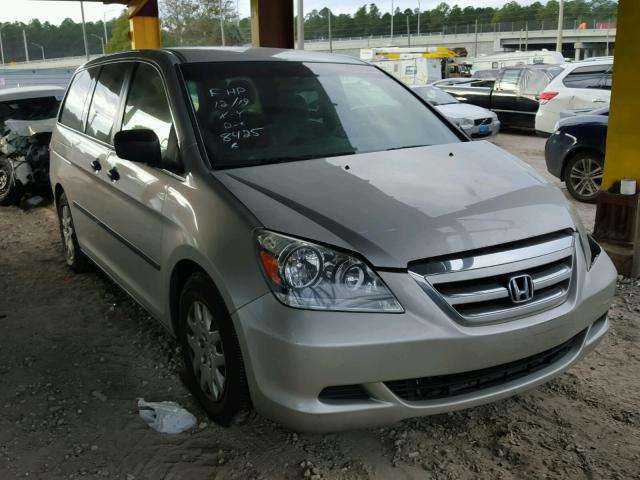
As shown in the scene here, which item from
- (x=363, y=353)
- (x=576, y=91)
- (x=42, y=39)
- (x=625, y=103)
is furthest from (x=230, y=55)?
(x=42, y=39)

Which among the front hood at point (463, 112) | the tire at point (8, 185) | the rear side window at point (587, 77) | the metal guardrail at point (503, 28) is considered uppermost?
the metal guardrail at point (503, 28)

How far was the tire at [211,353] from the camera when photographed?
268 cm

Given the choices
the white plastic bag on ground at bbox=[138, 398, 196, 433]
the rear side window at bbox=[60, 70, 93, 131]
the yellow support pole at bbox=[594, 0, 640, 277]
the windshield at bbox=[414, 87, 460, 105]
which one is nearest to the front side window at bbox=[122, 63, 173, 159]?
the rear side window at bbox=[60, 70, 93, 131]

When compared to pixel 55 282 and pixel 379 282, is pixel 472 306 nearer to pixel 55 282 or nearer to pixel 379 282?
pixel 379 282

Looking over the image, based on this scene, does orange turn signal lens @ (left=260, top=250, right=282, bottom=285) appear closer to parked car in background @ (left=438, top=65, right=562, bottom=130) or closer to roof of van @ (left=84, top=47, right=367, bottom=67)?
roof of van @ (left=84, top=47, right=367, bottom=67)

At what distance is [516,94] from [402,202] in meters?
14.2

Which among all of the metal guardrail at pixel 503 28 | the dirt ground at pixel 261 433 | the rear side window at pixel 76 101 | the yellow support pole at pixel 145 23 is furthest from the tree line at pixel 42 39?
the dirt ground at pixel 261 433

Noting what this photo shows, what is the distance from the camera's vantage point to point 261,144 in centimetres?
327

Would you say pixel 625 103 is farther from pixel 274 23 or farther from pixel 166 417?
pixel 274 23

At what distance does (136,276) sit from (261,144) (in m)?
1.12

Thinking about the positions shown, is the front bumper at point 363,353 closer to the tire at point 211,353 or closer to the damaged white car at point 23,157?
the tire at point 211,353

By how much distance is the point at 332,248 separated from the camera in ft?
8.05

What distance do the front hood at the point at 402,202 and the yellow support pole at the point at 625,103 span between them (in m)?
2.24

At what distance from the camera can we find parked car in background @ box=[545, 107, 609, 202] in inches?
317
